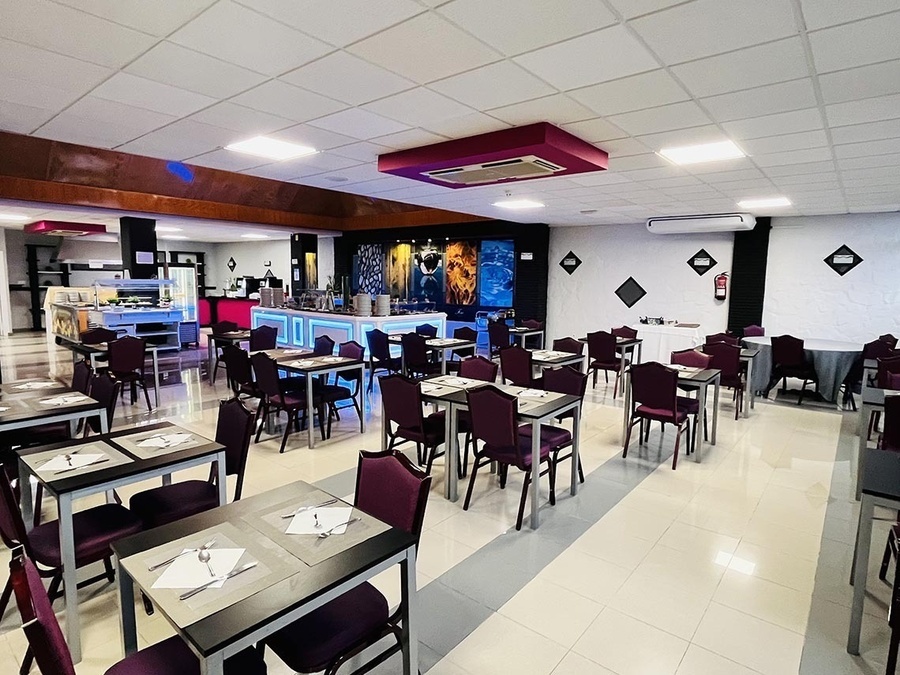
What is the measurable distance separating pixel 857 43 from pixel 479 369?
3264 millimetres

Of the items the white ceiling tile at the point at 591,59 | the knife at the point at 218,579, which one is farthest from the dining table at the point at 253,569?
the white ceiling tile at the point at 591,59

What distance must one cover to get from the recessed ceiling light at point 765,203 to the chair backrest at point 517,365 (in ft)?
12.4

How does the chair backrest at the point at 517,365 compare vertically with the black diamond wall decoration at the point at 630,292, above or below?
below

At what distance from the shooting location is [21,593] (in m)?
1.31

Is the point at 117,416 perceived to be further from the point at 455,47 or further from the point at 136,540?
the point at 455,47

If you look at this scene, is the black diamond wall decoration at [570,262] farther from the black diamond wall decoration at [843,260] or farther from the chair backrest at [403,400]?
the chair backrest at [403,400]

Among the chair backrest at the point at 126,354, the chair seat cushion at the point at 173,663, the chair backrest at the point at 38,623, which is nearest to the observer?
the chair backrest at the point at 38,623

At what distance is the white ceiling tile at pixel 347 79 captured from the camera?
265 cm

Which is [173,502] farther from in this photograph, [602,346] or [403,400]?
[602,346]

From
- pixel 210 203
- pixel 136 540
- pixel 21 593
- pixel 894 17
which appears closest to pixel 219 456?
pixel 136 540

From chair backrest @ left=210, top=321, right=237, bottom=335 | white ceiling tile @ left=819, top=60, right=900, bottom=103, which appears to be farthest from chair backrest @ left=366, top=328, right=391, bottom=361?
white ceiling tile @ left=819, top=60, right=900, bottom=103

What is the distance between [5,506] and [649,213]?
817cm

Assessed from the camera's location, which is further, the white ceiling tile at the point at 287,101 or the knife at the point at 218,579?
the white ceiling tile at the point at 287,101

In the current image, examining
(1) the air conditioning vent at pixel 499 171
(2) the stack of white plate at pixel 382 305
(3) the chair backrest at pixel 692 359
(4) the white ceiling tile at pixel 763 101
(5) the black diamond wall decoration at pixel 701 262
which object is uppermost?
(4) the white ceiling tile at pixel 763 101
